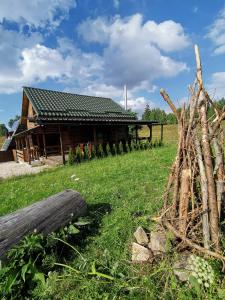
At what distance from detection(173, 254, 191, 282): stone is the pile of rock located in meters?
0.27

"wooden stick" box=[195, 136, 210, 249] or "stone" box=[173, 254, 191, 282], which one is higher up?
"wooden stick" box=[195, 136, 210, 249]

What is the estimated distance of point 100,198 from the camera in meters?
5.04

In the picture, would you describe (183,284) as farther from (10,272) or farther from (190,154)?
(10,272)

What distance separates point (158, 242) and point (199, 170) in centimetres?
107

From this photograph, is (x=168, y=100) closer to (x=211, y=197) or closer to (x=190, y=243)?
(x=211, y=197)

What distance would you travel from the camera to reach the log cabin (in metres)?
14.5

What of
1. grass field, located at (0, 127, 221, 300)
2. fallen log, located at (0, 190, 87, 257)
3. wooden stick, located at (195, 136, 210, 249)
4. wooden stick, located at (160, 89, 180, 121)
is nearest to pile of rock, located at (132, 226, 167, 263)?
grass field, located at (0, 127, 221, 300)

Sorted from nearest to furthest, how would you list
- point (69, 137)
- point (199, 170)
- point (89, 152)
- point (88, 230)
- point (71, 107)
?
point (199, 170) → point (88, 230) → point (89, 152) → point (69, 137) → point (71, 107)

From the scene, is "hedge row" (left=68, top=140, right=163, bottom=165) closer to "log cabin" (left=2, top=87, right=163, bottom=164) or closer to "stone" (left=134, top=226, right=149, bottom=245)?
"log cabin" (left=2, top=87, right=163, bottom=164)

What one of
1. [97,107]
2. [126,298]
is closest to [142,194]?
[126,298]

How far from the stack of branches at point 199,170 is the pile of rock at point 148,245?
0.69 ft

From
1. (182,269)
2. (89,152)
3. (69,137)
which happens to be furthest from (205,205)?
(69,137)

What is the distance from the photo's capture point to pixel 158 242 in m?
2.71

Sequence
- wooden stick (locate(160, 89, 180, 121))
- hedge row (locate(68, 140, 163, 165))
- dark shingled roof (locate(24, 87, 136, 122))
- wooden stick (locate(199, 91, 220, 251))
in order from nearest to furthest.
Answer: wooden stick (locate(199, 91, 220, 251))
wooden stick (locate(160, 89, 180, 121))
hedge row (locate(68, 140, 163, 165))
dark shingled roof (locate(24, 87, 136, 122))
